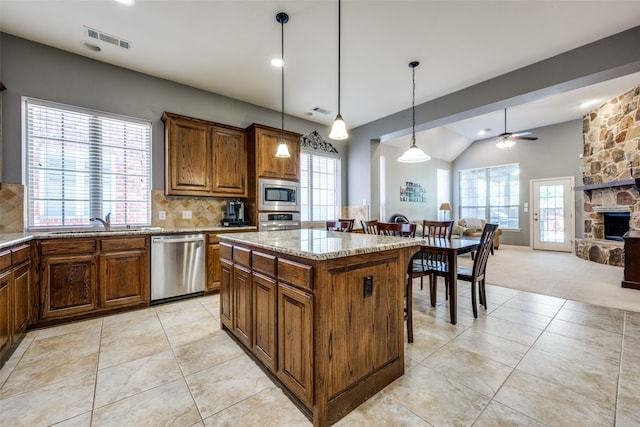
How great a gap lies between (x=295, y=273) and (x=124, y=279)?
8.26ft

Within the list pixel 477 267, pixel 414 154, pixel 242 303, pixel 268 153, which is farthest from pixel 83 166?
pixel 477 267

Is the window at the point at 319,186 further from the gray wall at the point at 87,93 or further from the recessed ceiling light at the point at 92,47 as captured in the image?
the recessed ceiling light at the point at 92,47

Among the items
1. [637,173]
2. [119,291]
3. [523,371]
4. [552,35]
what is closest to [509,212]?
[637,173]

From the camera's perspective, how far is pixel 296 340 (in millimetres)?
1478

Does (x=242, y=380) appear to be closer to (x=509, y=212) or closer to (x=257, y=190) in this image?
(x=257, y=190)

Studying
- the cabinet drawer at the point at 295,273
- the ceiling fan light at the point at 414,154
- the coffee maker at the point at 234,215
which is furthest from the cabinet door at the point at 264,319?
the ceiling fan light at the point at 414,154

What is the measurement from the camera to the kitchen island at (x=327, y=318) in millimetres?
1355

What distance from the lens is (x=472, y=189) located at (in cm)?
885

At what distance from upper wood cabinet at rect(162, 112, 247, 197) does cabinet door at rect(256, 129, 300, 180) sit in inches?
11.5

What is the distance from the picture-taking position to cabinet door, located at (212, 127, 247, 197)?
3.84m

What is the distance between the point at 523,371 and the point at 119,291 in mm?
3760

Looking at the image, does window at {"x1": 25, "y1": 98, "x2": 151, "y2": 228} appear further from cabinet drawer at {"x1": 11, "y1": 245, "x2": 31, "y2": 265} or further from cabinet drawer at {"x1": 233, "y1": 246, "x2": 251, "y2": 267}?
cabinet drawer at {"x1": 233, "y1": 246, "x2": 251, "y2": 267}

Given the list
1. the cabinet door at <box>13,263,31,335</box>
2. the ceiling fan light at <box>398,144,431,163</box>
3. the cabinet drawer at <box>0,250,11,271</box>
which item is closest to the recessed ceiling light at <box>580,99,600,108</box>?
the ceiling fan light at <box>398,144,431,163</box>

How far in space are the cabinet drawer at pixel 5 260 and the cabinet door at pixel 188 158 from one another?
5.38 feet
